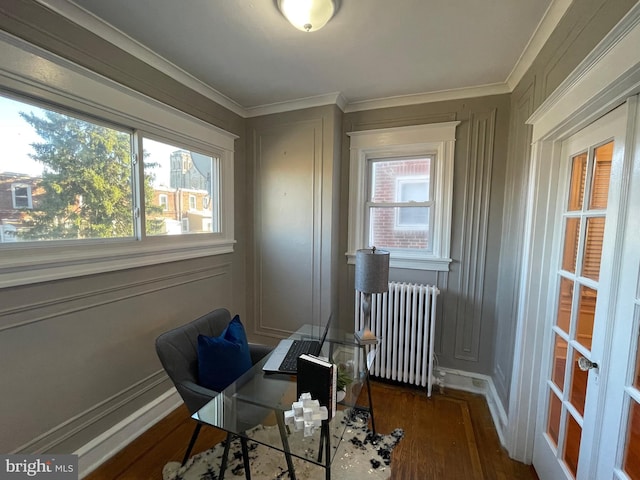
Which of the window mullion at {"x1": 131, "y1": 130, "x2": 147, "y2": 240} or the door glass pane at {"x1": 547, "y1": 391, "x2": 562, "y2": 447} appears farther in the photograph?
the window mullion at {"x1": 131, "y1": 130, "x2": 147, "y2": 240}

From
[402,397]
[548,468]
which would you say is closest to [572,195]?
[548,468]

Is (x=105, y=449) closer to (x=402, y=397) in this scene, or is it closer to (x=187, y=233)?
(x=187, y=233)

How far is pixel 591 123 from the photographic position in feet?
4.02

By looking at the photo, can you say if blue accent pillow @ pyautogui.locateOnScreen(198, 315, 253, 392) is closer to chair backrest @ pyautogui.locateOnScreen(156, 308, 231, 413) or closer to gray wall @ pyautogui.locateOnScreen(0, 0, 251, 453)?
Answer: chair backrest @ pyautogui.locateOnScreen(156, 308, 231, 413)

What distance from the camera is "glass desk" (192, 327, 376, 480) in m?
1.22

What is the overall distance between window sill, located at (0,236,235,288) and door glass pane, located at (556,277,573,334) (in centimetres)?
244

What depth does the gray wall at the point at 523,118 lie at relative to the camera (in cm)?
107

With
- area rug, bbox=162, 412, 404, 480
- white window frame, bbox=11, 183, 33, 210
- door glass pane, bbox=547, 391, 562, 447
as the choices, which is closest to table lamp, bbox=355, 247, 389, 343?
area rug, bbox=162, 412, 404, 480

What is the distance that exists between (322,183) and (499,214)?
149 cm

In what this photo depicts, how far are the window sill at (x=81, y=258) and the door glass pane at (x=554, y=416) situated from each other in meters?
2.53

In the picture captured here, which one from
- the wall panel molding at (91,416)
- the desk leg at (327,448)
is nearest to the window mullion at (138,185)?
the wall panel molding at (91,416)

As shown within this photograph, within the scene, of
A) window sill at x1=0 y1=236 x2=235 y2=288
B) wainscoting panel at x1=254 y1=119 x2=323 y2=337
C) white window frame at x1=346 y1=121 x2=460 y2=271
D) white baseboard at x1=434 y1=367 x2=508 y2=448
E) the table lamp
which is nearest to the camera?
window sill at x1=0 y1=236 x2=235 y2=288

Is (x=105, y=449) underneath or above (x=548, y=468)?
underneath

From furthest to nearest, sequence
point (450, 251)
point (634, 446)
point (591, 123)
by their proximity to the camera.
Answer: point (450, 251) < point (591, 123) < point (634, 446)
